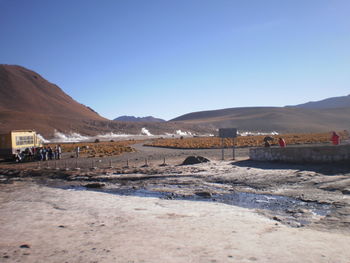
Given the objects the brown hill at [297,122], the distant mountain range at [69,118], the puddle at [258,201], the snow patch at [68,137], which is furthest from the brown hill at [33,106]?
the puddle at [258,201]

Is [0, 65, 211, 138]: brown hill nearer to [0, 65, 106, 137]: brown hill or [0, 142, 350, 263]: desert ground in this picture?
[0, 65, 106, 137]: brown hill

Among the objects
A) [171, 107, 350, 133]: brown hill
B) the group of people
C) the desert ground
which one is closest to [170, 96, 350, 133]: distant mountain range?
[171, 107, 350, 133]: brown hill

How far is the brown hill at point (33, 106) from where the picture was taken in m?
96.3

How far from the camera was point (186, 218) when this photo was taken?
923 cm

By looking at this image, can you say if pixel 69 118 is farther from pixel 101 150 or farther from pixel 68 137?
pixel 101 150

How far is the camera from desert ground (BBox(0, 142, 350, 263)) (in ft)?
21.4

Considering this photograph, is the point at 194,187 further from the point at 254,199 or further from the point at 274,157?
the point at 274,157

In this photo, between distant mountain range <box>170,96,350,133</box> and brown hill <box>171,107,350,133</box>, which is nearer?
distant mountain range <box>170,96,350,133</box>

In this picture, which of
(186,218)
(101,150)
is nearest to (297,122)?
(101,150)

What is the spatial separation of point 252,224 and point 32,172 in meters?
17.3

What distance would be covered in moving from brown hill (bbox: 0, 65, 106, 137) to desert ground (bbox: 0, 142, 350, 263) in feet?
261

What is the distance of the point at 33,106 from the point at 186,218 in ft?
448

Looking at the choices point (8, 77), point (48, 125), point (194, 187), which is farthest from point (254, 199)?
point (8, 77)

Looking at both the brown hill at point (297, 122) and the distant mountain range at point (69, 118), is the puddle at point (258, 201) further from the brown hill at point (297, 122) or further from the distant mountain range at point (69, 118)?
the brown hill at point (297, 122)
